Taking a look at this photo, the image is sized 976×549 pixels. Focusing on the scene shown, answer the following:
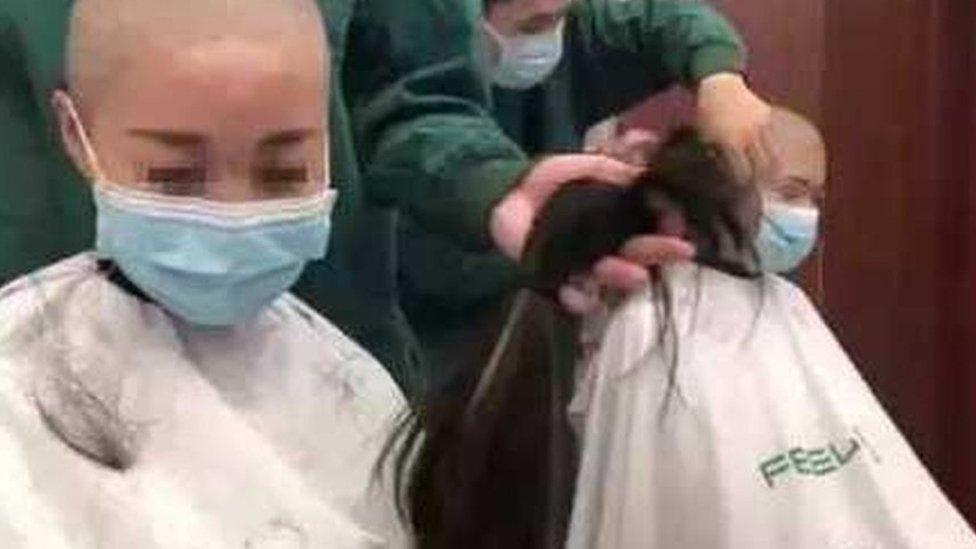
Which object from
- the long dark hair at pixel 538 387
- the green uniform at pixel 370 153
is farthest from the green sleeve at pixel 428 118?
the long dark hair at pixel 538 387

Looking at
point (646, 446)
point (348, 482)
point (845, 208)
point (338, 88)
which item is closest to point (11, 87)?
point (338, 88)

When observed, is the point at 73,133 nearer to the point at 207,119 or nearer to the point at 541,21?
the point at 207,119

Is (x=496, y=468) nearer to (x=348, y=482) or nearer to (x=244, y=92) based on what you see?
(x=348, y=482)

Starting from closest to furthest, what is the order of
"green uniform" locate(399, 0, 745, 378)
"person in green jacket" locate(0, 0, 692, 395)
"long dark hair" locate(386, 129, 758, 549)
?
"long dark hair" locate(386, 129, 758, 549) < "person in green jacket" locate(0, 0, 692, 395) < "green uniform" locate(399, 0, 745, 378)

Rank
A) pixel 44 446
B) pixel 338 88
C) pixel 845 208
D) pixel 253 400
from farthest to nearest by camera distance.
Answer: pixel 845 208 → pixel 338 88 → pixel 253 400 → pixel 44 446

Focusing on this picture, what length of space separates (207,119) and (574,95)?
552 millimetres

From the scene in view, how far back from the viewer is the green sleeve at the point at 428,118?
1.13m

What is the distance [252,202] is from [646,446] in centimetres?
23

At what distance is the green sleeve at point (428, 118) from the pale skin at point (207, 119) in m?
0.11

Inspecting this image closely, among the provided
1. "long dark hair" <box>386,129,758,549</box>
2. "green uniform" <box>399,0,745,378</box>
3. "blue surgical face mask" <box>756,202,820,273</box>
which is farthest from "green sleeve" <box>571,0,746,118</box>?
"long dark hair" <box>386,129,758,549</box>

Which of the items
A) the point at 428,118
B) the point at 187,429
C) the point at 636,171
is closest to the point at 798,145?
the point at 428,118

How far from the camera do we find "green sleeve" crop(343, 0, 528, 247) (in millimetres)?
1132

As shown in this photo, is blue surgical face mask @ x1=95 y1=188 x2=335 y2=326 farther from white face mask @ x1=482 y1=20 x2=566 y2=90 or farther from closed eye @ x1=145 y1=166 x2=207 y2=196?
white face mask @ x1=482 y1=20 x2=566 y2=90

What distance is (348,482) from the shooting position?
1.08m
